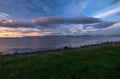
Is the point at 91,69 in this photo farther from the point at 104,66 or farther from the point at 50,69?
the point at 50,69

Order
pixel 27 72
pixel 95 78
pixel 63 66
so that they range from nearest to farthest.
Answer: pixel 95 78 < pixel 27 72 < pixel 63 66

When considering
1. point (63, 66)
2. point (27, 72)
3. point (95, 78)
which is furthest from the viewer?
point (63, 66)

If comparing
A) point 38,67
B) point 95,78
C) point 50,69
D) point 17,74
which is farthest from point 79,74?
point 17,74

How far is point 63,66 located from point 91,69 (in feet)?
6.17

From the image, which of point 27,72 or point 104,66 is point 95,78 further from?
point 27,72

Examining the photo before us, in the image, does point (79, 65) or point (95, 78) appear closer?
point (95, 78)

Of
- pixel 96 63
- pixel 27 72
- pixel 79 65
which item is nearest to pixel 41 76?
pixel 27 72

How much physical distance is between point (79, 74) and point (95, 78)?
1029 millimetres

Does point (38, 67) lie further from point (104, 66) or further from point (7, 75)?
point (104, 66)

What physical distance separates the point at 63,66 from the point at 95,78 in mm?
2604

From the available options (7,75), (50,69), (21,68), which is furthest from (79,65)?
(7,75)

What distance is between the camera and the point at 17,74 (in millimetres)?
11352

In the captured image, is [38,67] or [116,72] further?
[38,67]

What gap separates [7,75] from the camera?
37.3 ft
